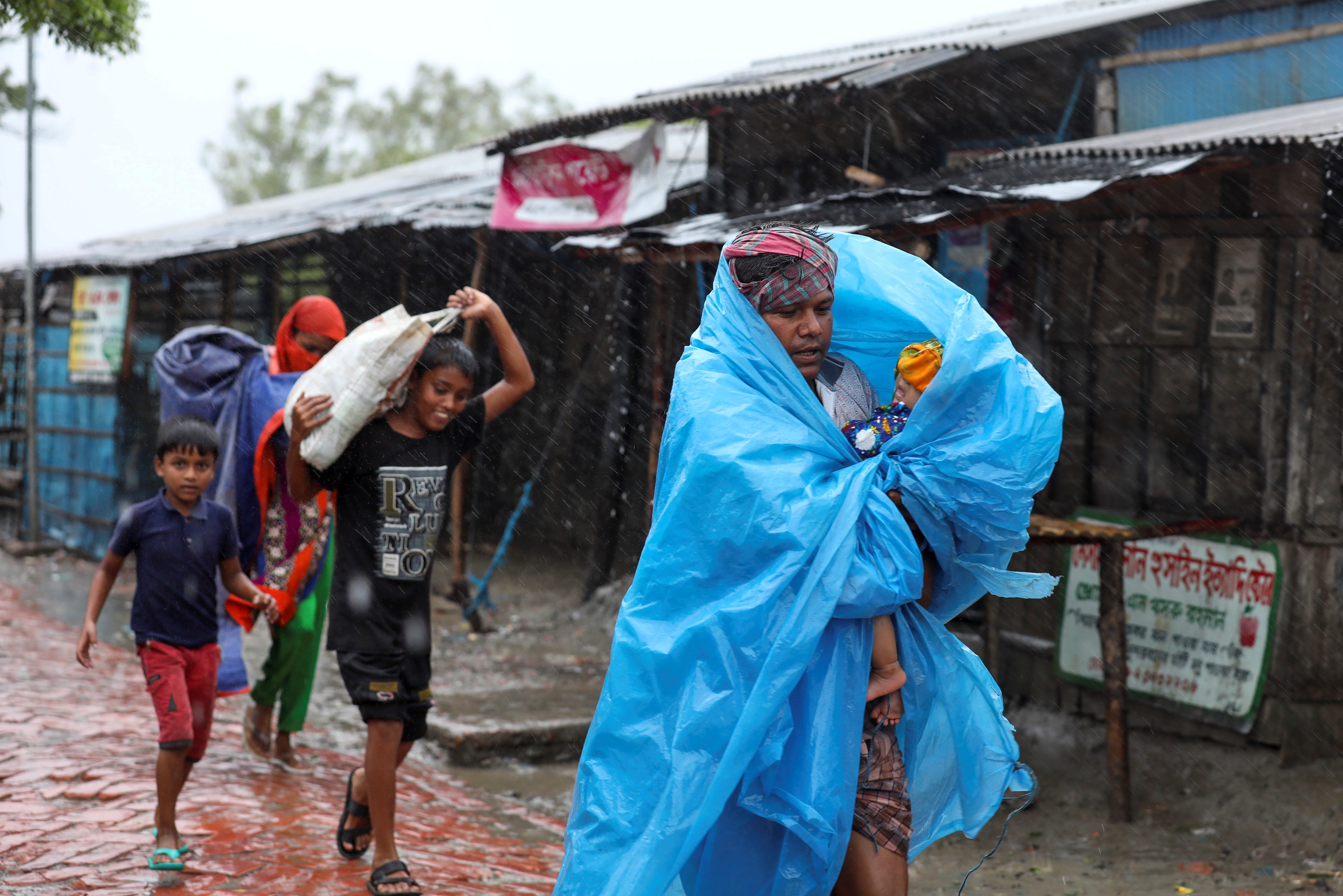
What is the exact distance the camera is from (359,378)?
3996mm

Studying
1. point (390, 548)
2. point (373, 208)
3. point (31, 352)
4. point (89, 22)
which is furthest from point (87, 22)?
point (31, 352)

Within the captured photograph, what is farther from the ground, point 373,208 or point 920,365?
point 373,208

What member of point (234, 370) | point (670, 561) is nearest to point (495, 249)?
point (234, 370)

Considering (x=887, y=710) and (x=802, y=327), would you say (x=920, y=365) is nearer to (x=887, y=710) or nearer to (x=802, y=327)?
(x=802, y=327)

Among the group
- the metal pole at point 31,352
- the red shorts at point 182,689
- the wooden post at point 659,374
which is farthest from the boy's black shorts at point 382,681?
the metal pole at point 31,352

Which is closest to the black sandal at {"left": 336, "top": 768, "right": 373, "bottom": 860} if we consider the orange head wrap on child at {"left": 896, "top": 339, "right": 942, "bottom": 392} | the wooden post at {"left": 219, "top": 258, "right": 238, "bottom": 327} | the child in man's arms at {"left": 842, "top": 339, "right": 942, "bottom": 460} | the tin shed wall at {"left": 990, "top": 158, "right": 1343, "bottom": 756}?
the child in man's arms at {"left": 842, "top": 339, "right": 942, "bottom": 460}

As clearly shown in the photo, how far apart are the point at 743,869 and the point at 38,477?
46.2 feet

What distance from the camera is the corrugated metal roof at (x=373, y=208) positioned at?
10.2 meters

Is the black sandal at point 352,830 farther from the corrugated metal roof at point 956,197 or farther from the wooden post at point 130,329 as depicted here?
the wooden post at point 130,329

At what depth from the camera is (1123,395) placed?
646 centimetres

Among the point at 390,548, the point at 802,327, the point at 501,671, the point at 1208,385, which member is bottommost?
the point at 501,671

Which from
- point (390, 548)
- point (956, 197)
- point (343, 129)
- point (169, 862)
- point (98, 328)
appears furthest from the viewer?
point (343, 129)

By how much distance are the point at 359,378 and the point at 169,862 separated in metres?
1.79

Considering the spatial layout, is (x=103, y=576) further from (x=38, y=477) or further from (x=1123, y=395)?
(x=38, y=477)
